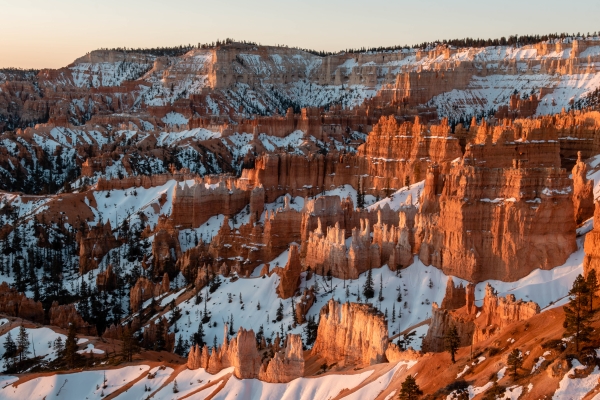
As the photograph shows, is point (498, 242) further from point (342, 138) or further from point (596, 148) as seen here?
point (342, 138)

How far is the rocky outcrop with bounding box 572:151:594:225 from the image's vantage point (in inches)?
2336

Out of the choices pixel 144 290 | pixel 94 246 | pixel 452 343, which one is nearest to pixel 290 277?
pixel 144 290

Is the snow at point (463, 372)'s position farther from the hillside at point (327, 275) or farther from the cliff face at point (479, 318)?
the cliff face at point (479, 318)

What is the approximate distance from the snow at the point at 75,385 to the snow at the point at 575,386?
31949 mm

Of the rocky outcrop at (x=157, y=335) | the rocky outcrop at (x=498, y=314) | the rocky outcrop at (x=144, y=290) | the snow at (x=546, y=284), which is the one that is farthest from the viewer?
the rocky outcrop at (x=144, y=290)

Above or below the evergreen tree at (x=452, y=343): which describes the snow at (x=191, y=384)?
below

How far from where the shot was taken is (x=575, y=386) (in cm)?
2661

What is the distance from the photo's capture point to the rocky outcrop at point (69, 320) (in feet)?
232

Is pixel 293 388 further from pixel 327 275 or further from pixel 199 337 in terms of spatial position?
pixel 327 275

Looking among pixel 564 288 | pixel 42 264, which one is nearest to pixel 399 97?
pixel 42 264

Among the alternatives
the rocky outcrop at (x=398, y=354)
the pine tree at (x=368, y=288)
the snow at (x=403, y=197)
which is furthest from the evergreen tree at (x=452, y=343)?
the snow at (x=403, y=197)

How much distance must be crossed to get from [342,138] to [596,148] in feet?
282

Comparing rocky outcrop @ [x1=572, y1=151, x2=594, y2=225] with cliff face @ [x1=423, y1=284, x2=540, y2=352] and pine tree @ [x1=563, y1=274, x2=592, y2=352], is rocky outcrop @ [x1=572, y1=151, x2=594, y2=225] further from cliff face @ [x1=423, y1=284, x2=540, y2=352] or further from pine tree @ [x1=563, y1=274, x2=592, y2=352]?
pine tree @ [x1=563, y1=274, x2=592, y2=352]

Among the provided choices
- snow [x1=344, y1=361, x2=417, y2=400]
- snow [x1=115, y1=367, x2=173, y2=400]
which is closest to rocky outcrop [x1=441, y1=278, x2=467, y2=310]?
snow [x1=344, y1=361, x2=417, y2=400]
